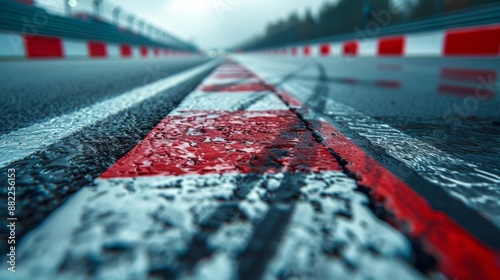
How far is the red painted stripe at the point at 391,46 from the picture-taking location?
854 centimetres

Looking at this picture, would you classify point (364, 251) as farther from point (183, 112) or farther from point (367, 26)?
point (367, 26)

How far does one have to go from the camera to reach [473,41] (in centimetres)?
578

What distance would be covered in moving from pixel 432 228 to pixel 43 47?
876 centimetres

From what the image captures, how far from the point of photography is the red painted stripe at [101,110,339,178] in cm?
83

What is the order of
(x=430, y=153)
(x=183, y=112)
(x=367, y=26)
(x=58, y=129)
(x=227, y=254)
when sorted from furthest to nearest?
1. (x=367, y=26)
2. (x=183, y=112)
3. (x=58, y=129)
4. (x=430, y=153)
5. (x=227, y=254)

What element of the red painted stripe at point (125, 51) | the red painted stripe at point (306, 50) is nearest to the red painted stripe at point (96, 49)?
the red painted stripe at point (125, 51)

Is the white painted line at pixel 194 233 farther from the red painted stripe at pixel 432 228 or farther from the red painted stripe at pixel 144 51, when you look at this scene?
the red painted stripe at pixel 144 51

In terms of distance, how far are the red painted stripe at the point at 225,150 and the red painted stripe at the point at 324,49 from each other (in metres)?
15.2

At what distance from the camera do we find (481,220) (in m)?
0.60

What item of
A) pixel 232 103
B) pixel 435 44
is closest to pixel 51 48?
pixel 232 103

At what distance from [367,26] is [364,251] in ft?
41.4

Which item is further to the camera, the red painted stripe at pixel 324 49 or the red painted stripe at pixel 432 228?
the red painted stripe at pixel 324 49

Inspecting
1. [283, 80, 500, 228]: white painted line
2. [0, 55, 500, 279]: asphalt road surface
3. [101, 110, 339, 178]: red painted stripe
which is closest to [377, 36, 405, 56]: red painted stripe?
[0, 55, 500, 279]: asphalt road surface

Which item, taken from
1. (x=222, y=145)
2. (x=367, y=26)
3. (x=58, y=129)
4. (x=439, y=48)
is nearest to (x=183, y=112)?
(x=58, y=129)
